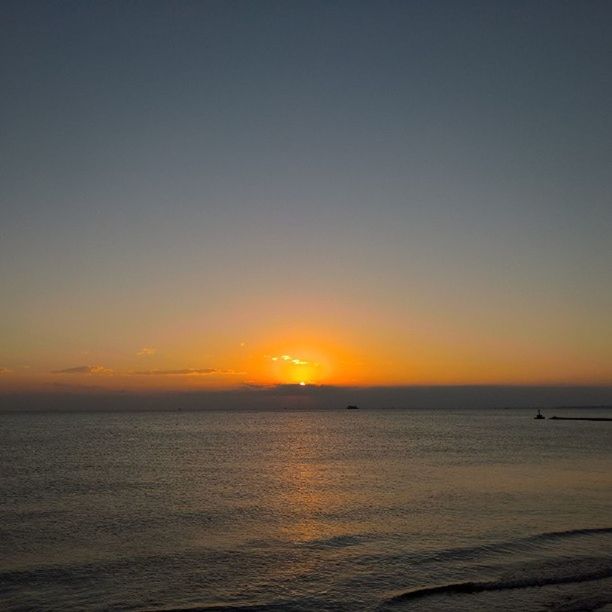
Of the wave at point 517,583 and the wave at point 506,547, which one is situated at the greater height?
the wave at point 517,583

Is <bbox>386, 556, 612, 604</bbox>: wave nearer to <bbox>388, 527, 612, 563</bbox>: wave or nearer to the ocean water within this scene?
the ocean water

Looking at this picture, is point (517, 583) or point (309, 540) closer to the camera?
point (517, 583)

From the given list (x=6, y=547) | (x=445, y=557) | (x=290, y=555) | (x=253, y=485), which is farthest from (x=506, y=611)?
(x=253, y=485)

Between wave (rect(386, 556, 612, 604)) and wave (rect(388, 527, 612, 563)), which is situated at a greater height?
wave (rect(386, 556, 612, 604))

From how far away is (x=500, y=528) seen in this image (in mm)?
28062

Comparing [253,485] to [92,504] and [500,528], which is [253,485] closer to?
[92,504]

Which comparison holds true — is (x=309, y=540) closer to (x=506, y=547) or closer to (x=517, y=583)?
(x=506, y=547)

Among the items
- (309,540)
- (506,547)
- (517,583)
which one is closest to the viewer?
(517,583)

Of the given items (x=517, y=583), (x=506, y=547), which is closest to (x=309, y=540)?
(x=506, y=547)

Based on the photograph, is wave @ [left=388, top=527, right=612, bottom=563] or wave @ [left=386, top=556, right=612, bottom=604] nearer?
wave @ [left=386, top=556, right=612, bottom=604]

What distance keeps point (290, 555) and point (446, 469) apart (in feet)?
111

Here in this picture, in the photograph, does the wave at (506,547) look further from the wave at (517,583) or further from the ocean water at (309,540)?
the wave at (517,583)

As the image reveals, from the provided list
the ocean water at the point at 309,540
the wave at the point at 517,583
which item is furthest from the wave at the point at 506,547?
the wave at the point at 517,583

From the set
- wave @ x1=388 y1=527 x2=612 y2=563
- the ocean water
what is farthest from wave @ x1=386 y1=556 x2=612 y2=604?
wave @ x1=388 y1=527 x2=612 y2=563
